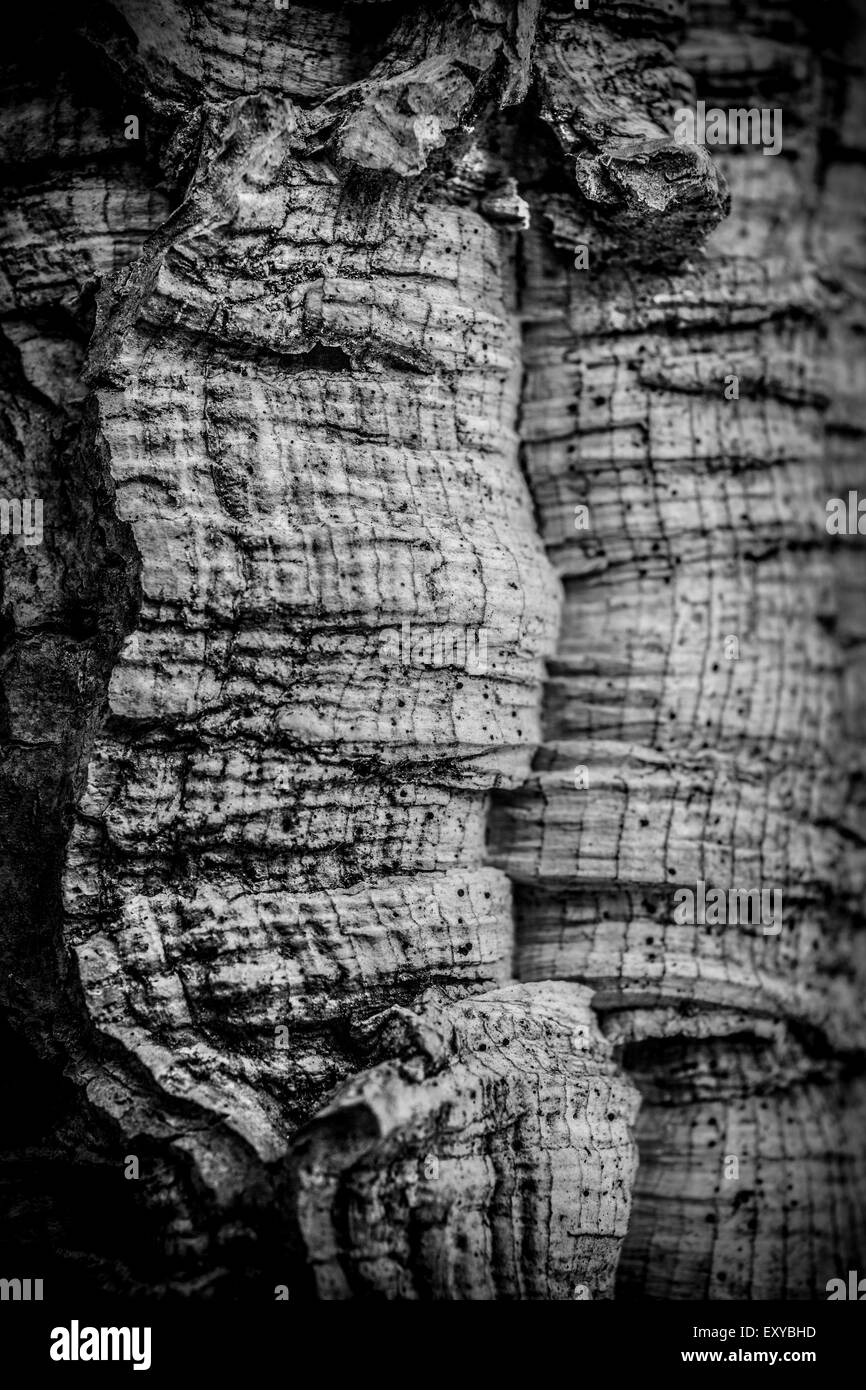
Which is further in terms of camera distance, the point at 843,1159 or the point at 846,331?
the point at 846,331

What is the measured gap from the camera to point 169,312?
274 cm

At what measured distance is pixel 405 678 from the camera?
2850 mm

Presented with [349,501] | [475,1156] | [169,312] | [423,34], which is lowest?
[475,1156]

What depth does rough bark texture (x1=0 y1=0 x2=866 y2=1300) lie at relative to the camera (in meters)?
2.66

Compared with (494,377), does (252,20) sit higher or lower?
higher

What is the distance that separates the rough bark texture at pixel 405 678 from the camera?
266 centimetres

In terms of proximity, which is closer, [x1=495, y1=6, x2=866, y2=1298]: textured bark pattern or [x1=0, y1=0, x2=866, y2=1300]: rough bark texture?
[x1=0, y1=0, x2=866, y2=1300]: rough bark texture

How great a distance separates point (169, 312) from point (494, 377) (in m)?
0.93

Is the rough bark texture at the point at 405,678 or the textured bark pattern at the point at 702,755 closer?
the rough bark texture at the point at 405,678

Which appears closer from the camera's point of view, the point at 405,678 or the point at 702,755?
the point at 405,678

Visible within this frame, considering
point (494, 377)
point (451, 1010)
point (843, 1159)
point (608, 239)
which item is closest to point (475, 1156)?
point (451, 1010)

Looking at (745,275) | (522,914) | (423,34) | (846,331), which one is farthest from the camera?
(846,331)

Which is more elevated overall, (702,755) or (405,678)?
(405,678)

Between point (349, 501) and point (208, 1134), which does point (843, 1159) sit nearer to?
point (208, 1134)
